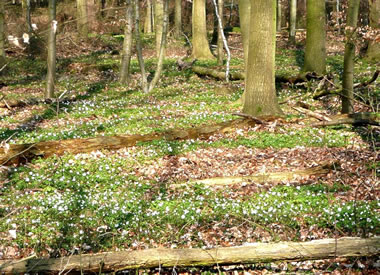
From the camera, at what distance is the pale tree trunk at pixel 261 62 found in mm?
13484

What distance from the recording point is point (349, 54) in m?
12.7

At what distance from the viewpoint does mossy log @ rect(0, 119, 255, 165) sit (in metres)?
10.1

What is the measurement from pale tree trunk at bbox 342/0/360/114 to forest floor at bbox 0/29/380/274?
0.90 m

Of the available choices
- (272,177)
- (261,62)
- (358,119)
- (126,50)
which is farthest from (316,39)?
(272,177)

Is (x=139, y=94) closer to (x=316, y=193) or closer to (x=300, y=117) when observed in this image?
(x=300, y=117)

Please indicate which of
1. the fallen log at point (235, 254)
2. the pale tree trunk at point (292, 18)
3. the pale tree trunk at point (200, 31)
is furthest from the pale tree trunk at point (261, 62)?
the pale tree trunk at point (292, 18)

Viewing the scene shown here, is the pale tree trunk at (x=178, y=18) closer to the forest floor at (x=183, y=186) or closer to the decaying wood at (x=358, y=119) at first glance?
the forest floor at (x=183, y=186)

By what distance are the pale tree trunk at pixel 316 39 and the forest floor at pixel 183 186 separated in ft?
9.99

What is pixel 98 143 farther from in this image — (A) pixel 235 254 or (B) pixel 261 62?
(A) pixel 235 254

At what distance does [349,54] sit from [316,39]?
780 centimetres

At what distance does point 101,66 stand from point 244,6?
45.7 feet

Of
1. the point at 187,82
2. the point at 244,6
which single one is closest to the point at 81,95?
the point at 187,82

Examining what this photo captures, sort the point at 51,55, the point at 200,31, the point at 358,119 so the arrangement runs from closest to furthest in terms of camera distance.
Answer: the point at 358,119 < the point at 51,55 < the point at 200,31

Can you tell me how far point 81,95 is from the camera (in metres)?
20.5
